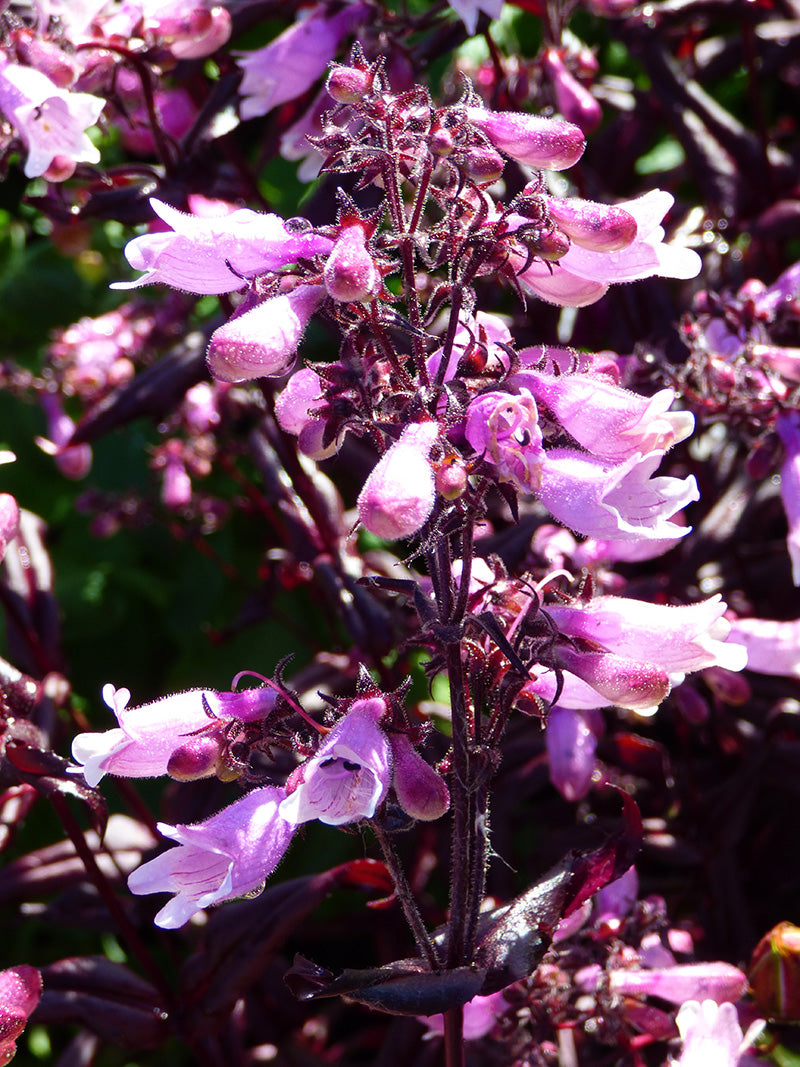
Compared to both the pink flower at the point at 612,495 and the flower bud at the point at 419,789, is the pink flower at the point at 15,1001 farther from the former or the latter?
the pink flower at the point at 612,495

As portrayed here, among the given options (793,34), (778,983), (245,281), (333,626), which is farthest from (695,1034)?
(793,34)

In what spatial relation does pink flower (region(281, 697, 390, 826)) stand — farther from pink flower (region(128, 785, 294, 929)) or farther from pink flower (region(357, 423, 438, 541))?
pink flower (region(357, 423, 438, 541))

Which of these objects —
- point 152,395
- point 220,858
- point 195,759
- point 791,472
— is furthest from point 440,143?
point 152,395

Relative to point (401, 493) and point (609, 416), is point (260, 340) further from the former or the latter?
point (609, 416)

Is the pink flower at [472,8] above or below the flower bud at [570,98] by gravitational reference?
above

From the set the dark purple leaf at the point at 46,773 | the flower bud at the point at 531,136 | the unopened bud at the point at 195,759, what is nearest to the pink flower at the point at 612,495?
the flower bud at the point at 531,136

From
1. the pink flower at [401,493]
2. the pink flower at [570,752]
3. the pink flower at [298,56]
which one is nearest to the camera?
the pink flower at [401,493]

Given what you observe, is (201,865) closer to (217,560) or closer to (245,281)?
(245,281)
